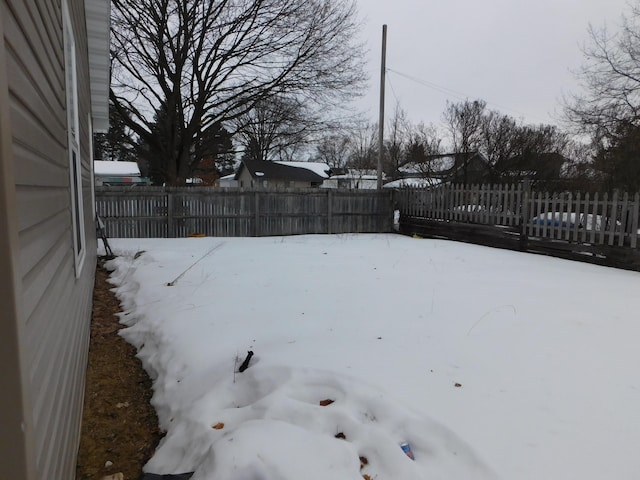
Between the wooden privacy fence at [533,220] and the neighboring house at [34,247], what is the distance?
841cm

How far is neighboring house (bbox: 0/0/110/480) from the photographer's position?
95cm

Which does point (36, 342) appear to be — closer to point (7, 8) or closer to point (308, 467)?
point (7, 8)

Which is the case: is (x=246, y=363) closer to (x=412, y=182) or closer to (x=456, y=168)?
(x=456, y=168)

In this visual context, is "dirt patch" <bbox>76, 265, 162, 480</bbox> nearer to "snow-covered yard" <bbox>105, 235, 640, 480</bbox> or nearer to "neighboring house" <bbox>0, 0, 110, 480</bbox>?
"snow-covered yard" <bbox>105, 235, 640, 480</bbox>

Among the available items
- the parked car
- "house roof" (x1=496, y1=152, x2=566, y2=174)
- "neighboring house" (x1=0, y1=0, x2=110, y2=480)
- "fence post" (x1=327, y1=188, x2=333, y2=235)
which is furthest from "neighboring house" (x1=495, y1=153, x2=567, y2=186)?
"neighboring house" (x1=0, y1=0, x2=110, y2=480)

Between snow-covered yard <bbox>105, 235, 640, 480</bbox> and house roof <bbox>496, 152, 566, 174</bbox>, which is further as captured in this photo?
house roof <bbox>496, 152, 566, 174</bbox>

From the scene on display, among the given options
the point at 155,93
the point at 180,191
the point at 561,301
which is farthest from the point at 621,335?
the point at 155,93

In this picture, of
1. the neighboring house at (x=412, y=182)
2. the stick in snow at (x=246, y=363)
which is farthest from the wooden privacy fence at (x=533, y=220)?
the neighboring house at (x=412, y=182)

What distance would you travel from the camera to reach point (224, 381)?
3.09m

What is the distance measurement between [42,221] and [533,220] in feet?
31.8

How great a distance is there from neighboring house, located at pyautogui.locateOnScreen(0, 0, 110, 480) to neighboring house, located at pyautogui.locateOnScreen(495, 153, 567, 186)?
23.1 m

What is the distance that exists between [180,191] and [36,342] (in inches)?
447

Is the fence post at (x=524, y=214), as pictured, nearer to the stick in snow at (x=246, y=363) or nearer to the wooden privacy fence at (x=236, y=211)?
the wooden privacy fence at (x=236, y=211)

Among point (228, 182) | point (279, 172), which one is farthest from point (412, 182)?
point (228, 182)
